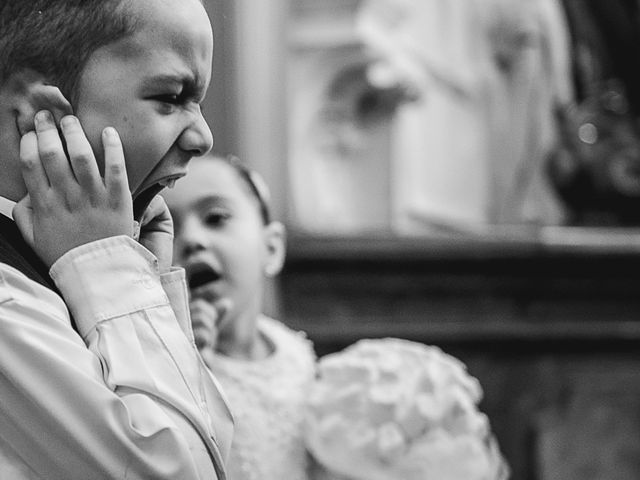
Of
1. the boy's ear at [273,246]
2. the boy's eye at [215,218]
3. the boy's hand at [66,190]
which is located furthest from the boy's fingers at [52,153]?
the boy's ear at [273,246]

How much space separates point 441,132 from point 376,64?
1.09 feet

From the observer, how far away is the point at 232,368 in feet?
5.29

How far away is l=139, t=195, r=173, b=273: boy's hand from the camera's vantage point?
989 mm

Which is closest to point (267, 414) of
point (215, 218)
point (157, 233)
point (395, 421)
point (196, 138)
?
point (395, 421)

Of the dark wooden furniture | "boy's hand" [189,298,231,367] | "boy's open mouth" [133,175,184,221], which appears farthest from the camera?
the dark wooden furniture

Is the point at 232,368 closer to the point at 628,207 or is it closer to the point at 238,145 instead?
the point at 238,145

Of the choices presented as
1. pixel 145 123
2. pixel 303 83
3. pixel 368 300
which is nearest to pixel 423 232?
pixel 368 300

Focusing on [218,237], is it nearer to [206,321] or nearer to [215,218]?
[215,218]

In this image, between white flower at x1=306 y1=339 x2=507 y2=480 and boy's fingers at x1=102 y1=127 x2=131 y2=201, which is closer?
boy's fingers at x1=102 y1=127 x2=131 y2=201

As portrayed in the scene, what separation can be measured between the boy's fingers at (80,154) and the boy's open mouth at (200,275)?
72 cm

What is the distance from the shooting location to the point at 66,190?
2.85ft

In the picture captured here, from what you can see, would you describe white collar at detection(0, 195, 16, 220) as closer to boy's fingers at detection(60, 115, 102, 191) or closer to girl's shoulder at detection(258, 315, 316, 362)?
boy's fingers at detection(60, 115, 102, 191)

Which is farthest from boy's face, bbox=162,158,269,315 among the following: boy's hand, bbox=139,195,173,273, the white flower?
boy's hand, bbox=139,195,173,273

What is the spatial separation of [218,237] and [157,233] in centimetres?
63
